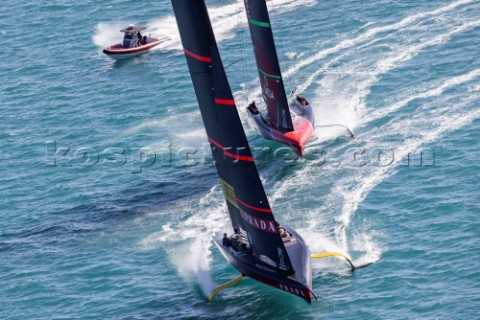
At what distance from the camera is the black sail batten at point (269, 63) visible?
84.2 m

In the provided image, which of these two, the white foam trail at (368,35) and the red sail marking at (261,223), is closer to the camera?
the red sail marking at (261,223)

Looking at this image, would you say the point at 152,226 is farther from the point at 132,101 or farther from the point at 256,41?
the point at 132,101

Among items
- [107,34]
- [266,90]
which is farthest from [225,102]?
[107,34]

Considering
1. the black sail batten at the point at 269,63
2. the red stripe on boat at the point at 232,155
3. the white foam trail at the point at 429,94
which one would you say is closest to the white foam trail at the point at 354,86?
the white foam trail at the point at 429,94

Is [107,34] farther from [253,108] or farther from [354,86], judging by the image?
[354,86]

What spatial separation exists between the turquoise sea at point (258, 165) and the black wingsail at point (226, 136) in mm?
3912

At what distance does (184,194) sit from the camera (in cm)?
7981

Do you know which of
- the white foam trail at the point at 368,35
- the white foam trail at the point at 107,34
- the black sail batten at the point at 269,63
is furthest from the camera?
the white foam trail at the point at 107,34

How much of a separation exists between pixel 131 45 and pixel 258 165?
105ft

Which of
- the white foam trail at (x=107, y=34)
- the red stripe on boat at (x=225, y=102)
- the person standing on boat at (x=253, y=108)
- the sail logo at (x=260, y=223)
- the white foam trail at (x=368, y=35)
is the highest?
the red stripe on boat at (x=225, y=102)

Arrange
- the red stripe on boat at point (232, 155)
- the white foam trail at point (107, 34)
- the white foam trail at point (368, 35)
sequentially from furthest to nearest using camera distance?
1. the white foam trail at point (107, 34)
2. the white foam trail at point (368, 35)
3. the red stripe on boat at point (232, 155)

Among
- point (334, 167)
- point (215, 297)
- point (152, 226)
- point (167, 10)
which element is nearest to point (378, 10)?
point (167, 10)

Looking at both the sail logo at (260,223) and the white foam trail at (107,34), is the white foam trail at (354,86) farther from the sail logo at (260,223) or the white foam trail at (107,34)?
the white foam trail at (107,34)

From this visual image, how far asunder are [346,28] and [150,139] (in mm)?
26101
